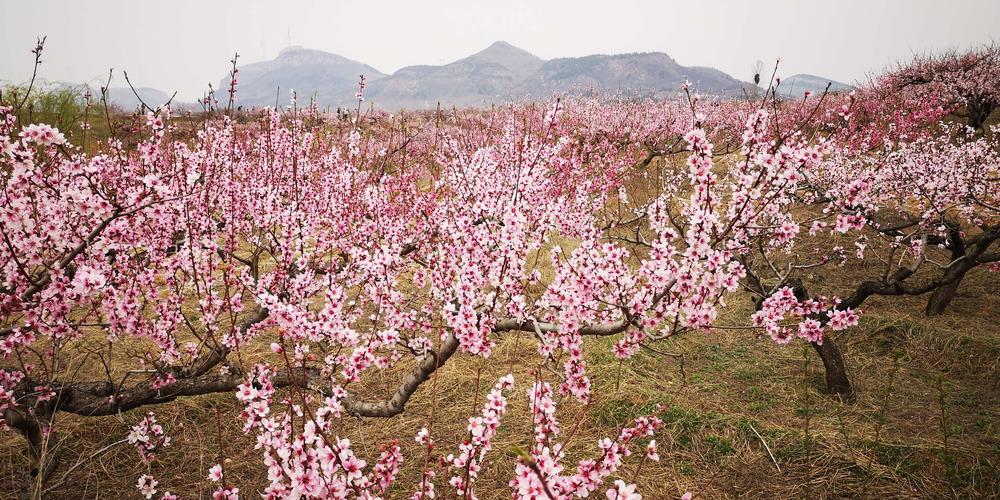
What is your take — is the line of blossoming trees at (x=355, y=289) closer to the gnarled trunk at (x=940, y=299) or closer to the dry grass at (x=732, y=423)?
the gnarled trunk at (x=940, y=299)

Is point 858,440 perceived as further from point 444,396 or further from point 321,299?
point 321,299

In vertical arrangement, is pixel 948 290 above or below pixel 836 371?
above

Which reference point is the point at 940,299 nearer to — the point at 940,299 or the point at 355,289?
the point at 940,299

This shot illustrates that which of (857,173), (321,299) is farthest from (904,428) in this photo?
(321,299)

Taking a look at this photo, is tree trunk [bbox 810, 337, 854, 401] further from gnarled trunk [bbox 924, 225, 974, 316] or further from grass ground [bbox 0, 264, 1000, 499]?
gnarled trunk [bbox 924, 225, 974, 316]

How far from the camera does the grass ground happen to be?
12.2ft

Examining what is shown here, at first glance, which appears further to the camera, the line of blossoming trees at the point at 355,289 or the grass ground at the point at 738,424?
the grass ground at the point at 738,424

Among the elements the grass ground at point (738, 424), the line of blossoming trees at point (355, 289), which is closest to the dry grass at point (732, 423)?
the grass ground at point (738, 424)

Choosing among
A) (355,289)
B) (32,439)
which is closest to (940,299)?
(355,289)

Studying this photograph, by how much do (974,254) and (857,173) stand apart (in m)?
3.97

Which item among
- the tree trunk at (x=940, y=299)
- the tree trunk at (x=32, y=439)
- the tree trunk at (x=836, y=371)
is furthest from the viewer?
the tree trunk at (x=940, y=299)

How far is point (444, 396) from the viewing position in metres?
5.35

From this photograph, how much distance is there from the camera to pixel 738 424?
14.3 feet

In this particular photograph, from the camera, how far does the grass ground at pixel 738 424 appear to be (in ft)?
12.2
